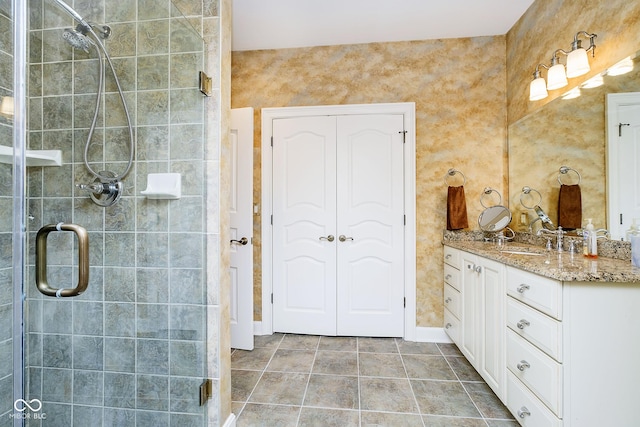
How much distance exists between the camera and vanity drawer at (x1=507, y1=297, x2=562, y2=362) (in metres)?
1.18

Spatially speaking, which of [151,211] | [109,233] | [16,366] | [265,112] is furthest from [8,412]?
[265,112]

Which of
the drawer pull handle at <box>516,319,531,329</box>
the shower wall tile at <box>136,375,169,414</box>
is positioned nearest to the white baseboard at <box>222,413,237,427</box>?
the shower wall tile at <box>136,375,169,414</box>

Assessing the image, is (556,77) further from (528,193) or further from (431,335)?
(431,335)

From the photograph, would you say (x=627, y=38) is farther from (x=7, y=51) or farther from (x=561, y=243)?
(x=7, y=51)

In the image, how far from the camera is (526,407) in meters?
1.37

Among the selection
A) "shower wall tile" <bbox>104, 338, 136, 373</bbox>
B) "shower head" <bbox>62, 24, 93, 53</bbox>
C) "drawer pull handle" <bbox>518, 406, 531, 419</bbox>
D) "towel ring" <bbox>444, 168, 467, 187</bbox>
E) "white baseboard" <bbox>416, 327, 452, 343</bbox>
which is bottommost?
"white baseboard" <bbox>416, 327, 452, 343</bbox>

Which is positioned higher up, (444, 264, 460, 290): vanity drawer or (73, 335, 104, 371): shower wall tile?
(444, 264, 460, 290): vanity drawer

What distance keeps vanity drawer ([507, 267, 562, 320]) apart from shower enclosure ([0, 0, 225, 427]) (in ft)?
4.75

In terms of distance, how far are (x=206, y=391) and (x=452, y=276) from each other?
1.88 meters

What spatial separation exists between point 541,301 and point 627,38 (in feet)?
4.51

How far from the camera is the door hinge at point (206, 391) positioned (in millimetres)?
1352

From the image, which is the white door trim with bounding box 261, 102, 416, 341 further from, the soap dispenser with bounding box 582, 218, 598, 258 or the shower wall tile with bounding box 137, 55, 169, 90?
the shower wall tile with bounding box 137, 55, 169, 90

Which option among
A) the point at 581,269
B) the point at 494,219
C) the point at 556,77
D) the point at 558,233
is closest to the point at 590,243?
the point at 558,233

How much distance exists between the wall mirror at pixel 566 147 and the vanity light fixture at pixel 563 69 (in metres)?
0.09
